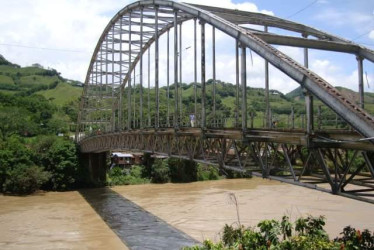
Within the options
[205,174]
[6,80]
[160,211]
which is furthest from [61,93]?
[160,211]

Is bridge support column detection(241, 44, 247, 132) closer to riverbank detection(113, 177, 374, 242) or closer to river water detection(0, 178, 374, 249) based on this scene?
river water detection(0, 178, 374, 249)

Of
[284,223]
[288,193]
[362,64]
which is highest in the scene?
[362,64]

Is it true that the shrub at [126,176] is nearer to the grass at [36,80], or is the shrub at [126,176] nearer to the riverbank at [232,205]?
the riverbank at [232,205]

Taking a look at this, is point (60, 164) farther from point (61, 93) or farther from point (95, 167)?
point (61, 93)

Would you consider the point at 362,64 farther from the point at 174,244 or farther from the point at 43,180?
the point at 43,180

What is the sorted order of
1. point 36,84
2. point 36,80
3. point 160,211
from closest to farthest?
point 160,211
point 36,84
point 36,80

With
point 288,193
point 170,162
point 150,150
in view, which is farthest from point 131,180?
point 150,150

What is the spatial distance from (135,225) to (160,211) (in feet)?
17.6

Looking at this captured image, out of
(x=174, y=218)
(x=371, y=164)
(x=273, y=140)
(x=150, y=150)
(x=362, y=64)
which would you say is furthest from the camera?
(x=174, y=218)

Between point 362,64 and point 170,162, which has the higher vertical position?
point 362,64

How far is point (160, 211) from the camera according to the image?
3170 centimetres

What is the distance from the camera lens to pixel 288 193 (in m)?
41.2

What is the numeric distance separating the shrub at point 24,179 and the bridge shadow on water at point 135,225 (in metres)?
5.30

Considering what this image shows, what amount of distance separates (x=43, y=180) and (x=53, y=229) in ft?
51.1
